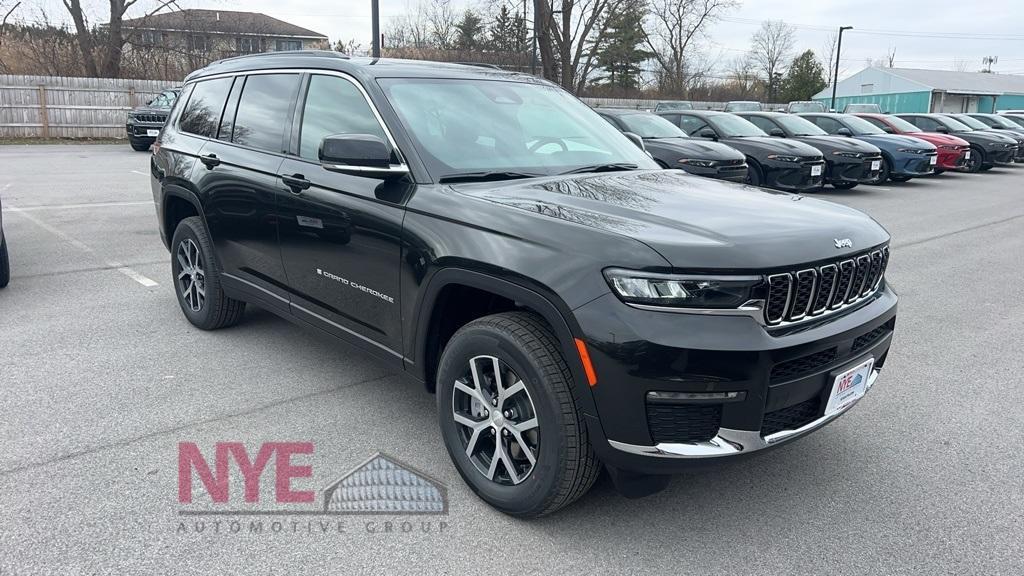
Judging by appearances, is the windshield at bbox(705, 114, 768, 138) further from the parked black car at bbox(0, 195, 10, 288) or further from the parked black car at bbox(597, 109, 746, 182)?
the parked black car at bbox(0, 195, 10, 288)

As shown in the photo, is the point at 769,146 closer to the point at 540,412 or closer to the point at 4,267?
the point at 4,267

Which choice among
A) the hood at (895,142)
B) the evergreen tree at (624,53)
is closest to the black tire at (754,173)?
the hood at (895,142)

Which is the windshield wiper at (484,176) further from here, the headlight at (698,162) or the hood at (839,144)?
the hood at (839,144)

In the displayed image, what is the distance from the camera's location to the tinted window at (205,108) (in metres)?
4.94

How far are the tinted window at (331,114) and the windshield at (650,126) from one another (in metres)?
9.65

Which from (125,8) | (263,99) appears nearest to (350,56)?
(263,99)

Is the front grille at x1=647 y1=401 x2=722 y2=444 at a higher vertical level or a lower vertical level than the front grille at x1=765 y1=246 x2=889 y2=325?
lower

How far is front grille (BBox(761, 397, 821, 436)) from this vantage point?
2.67 meters

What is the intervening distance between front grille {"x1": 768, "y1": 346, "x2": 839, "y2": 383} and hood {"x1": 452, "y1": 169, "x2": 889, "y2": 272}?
35 centimetres

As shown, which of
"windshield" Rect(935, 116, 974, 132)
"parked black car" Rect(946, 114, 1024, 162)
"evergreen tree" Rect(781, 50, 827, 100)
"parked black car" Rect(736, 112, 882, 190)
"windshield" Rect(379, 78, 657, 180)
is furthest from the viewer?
"evergreen tree" Rect(781, 50, 827, 100)

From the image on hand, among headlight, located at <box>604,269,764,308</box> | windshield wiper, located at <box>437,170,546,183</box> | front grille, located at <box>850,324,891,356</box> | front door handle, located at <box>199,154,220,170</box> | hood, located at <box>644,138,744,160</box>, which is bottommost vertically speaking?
front grille, located at <box>850,324,891,356</box>

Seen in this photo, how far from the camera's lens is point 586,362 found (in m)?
2.56

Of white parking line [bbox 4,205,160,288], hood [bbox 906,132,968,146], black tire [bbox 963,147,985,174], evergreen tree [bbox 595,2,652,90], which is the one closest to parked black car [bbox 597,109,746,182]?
white parking line [bbox 4,205,160,288]

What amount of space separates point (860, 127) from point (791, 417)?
57.3 ft
